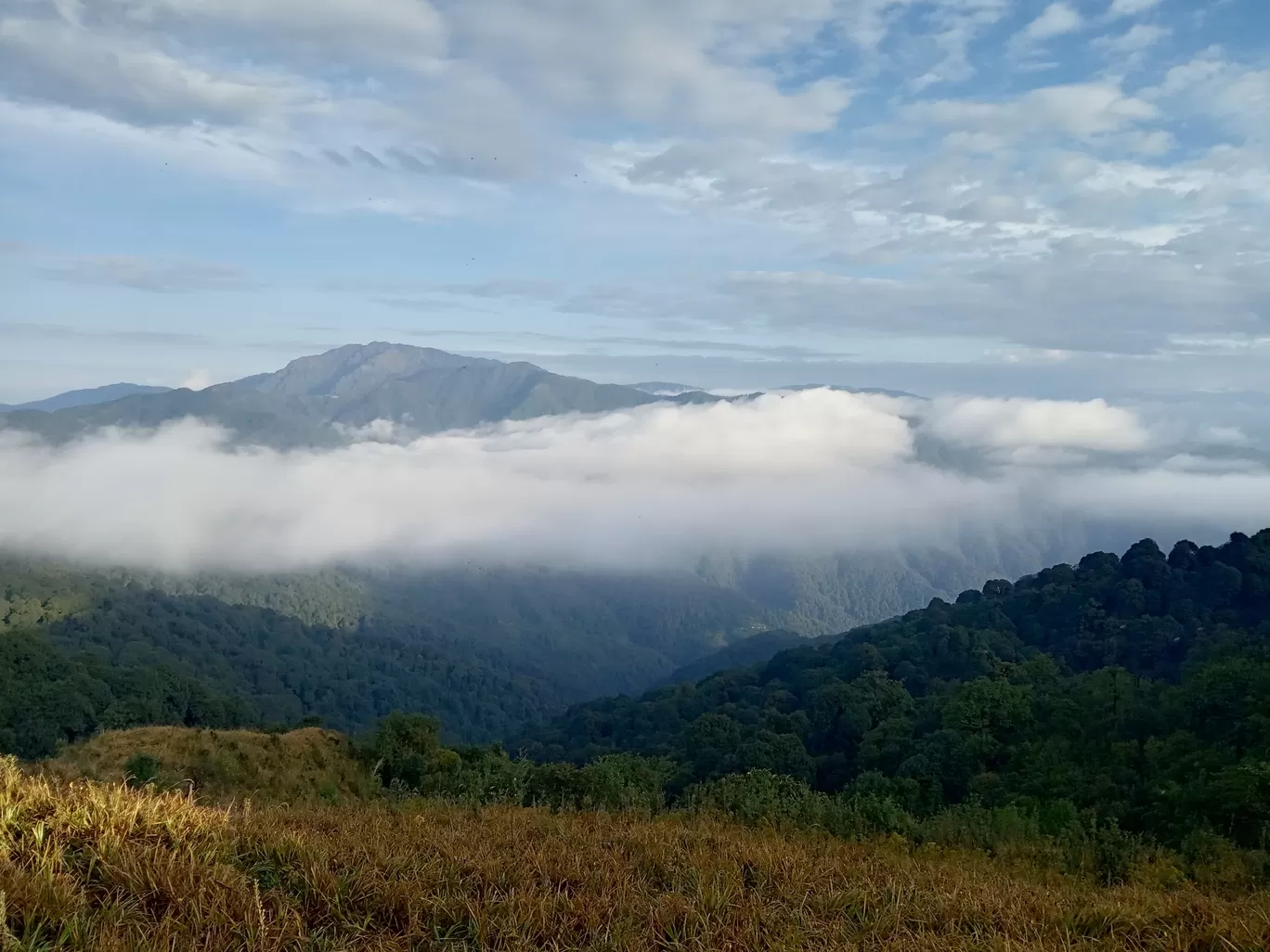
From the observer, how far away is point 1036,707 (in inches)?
2361

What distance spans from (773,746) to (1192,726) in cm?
3312

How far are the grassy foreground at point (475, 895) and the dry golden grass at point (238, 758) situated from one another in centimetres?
1602

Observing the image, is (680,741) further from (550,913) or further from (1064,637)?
(550,913)

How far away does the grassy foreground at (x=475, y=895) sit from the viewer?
5.65 metres

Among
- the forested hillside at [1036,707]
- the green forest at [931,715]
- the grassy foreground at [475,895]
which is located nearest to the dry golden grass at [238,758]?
the green forest at [931,715]

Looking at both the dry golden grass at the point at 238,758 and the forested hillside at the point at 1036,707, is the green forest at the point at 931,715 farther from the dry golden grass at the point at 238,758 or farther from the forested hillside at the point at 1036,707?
the dry golden grass at the point at 238,758

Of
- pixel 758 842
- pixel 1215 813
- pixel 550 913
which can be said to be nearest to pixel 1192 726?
pixel 1215 813

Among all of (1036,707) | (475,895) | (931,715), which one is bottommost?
(931,715)

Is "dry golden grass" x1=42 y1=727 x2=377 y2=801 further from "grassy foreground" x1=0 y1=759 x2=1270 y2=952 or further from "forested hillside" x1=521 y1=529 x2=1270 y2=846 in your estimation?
"forested hillside" x1=521 y1=529 x2=1270 y2=846

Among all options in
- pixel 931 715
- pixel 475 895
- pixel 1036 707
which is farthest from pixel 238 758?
pixel 931 715

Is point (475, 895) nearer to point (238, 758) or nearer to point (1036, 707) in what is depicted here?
point (238, 758)

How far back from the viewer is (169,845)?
6.66 m

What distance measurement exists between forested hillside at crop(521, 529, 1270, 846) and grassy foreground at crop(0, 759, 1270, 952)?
17624mm

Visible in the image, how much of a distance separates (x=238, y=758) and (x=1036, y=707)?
180 feet
